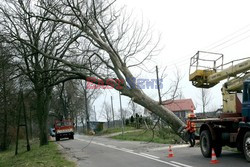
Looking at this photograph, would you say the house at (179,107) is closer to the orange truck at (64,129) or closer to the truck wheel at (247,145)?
the truck wheel at (247,145)

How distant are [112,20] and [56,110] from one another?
147 feet

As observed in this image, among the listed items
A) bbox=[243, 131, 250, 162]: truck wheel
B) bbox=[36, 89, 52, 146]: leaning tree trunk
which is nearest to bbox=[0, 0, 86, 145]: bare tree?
bbox=[36, 89, 52, 146]: leaning tree trunk

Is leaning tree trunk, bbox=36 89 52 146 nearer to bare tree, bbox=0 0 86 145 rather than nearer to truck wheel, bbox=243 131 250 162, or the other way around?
bare tree, bbox=0 0 86 145

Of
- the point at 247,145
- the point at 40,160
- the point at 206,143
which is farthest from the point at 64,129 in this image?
the point at 247,145

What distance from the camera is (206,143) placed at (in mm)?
12445

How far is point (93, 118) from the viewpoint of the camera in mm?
76562

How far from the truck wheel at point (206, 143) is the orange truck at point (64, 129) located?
3191cm

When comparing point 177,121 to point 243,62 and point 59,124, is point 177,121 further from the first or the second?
point 59,124

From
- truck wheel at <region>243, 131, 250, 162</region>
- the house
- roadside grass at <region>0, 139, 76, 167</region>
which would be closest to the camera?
truck wheel at <region>243, 131, 250, 162</region>

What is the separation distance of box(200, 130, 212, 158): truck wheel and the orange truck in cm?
3191

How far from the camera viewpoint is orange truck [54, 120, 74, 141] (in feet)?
139

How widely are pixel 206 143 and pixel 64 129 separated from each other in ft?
107

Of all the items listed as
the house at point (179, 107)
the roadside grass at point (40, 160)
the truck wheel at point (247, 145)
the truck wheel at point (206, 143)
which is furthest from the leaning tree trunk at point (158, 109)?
the truck wheel at point (247, 145)

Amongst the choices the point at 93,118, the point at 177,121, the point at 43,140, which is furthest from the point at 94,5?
the point at 93,118
